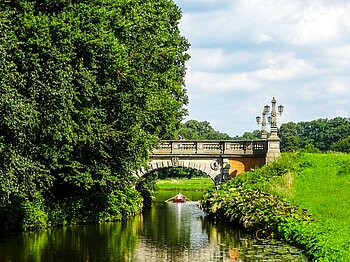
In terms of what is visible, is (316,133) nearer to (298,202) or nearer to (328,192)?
(328,192)

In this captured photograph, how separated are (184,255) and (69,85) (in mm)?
6336

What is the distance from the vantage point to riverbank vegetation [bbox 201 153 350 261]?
17.0m

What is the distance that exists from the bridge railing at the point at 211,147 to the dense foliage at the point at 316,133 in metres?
69.9

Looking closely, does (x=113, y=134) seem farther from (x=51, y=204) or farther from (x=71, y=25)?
(x=71, y=25)

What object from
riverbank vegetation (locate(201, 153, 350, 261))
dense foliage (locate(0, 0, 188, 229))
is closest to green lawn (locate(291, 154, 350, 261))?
riverbank vegetation (locate(201, 153, 350, 261))

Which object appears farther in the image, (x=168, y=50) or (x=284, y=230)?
(x=168, y=50)

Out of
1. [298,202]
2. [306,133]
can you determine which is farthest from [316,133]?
[298,202]

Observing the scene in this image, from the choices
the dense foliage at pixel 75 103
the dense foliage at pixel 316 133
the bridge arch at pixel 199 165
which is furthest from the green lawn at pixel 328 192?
the dense foliage at pixel 316 133

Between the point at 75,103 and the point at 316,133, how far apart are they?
118366 millimetres

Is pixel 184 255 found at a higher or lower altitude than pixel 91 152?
lower

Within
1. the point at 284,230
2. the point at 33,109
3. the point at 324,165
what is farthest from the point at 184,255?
the point at 324,165

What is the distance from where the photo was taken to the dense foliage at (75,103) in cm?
1858

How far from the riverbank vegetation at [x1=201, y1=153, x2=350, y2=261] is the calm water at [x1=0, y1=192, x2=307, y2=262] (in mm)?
687

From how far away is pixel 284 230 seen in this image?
19.8 metres
